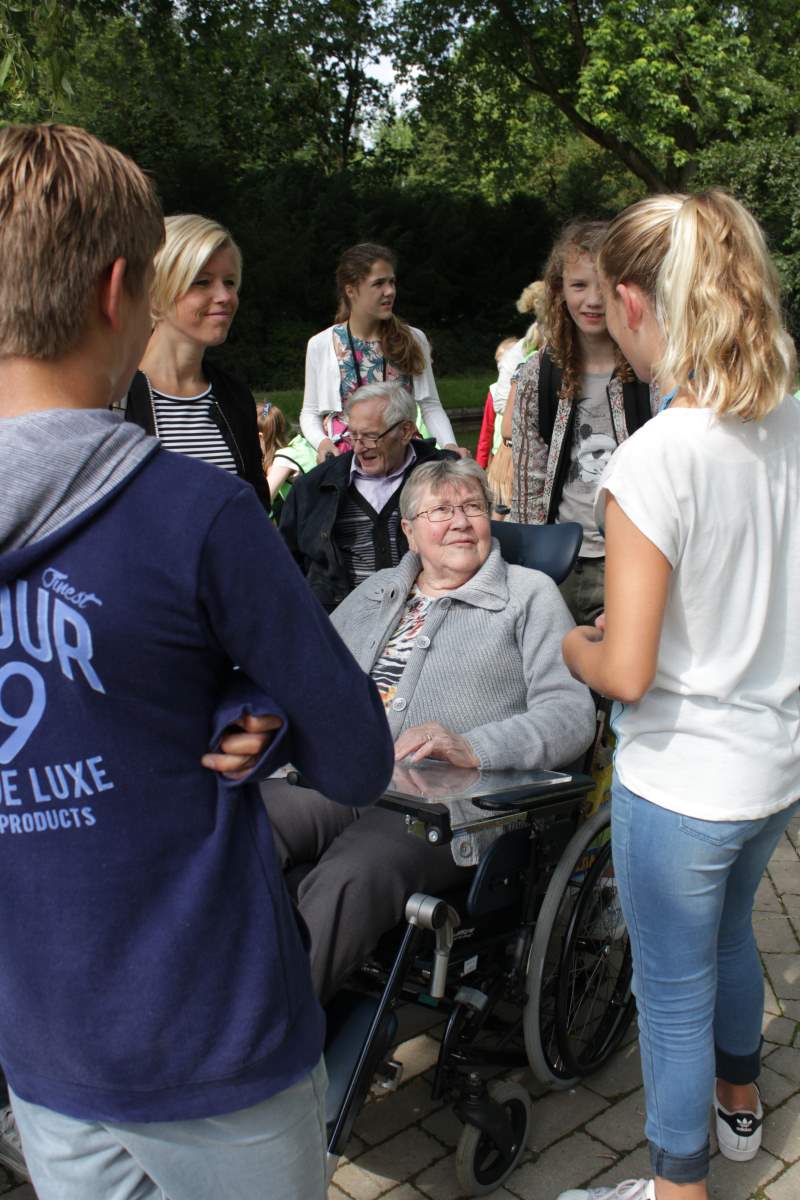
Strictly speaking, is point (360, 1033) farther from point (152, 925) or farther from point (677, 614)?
point (152, 925)

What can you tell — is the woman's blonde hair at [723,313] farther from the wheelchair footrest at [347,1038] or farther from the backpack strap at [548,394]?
the backpack strap at [548,394]

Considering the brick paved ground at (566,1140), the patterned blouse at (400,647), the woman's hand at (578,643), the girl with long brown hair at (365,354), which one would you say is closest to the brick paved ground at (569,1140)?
the brick paved ground at (566,1140)

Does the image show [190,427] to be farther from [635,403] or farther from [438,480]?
[635,403]

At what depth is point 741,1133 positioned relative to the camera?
2.56 m

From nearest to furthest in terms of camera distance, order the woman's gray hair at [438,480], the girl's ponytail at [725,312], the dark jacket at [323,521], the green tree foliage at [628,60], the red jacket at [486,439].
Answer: the girl's ponytail at [725,312], the woman's gray hair at [438,480], the dark jacket at [323,521], the red jacket at [486,439], the green tree foliage at [628,60]

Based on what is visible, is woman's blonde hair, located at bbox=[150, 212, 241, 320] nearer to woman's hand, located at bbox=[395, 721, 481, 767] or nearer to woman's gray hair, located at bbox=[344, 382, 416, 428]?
woman's gray hair, located at bbox=[344, 382, 416, 428]

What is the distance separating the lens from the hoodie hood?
41.9 inches

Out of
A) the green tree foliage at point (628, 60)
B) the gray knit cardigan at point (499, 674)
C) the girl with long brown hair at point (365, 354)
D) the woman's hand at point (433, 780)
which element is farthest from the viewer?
the green tree foliage at point (628, 60)

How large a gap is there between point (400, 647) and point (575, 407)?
103 cm

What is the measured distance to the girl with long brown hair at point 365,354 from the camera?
16.4ft

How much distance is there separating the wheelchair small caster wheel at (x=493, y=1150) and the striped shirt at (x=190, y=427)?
6.38ft

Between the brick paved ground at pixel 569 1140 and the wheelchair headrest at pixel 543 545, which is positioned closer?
the brick paved ground at pixel 569 1140

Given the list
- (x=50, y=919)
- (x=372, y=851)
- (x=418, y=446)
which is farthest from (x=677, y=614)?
(x=418, y=446)

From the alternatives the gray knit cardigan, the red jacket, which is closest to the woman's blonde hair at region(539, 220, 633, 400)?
the gray knit cardigan
